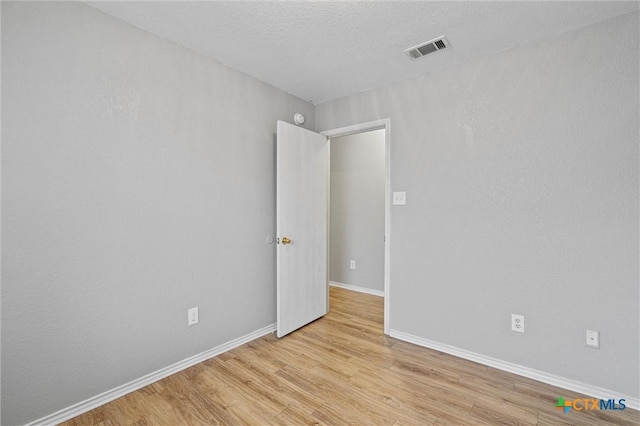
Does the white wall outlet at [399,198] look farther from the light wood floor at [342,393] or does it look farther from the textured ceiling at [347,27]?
the light wood floor at [342,393]

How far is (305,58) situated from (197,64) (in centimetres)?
86

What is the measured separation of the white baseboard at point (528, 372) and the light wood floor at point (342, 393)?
5cm

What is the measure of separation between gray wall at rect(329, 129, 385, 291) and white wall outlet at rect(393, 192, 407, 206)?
133 centimetres

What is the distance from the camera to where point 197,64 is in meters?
2.26

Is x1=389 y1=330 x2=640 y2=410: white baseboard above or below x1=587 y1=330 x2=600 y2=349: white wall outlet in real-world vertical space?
below

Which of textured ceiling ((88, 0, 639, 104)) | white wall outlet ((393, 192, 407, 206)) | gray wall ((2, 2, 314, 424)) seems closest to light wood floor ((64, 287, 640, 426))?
gray wall ((2, 2, 314, 424))

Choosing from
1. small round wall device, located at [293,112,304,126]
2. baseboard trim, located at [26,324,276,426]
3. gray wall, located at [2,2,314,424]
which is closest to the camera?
gray wall, located at [2,2,314,424]

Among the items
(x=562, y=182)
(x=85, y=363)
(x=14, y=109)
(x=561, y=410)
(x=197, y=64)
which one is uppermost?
(x=197, y=64)

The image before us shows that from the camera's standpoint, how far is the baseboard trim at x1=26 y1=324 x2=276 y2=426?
5.32 ft

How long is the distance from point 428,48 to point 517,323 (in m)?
2.20

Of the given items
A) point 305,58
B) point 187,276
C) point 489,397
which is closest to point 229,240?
point 187,276

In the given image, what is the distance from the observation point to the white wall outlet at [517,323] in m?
2.12

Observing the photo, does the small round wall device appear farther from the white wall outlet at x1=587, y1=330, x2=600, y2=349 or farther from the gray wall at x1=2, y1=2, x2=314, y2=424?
the white wall outlet at x1=587, y1=330, x2=600, y2=349

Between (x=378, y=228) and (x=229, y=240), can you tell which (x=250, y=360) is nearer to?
(x=229, y=240)
